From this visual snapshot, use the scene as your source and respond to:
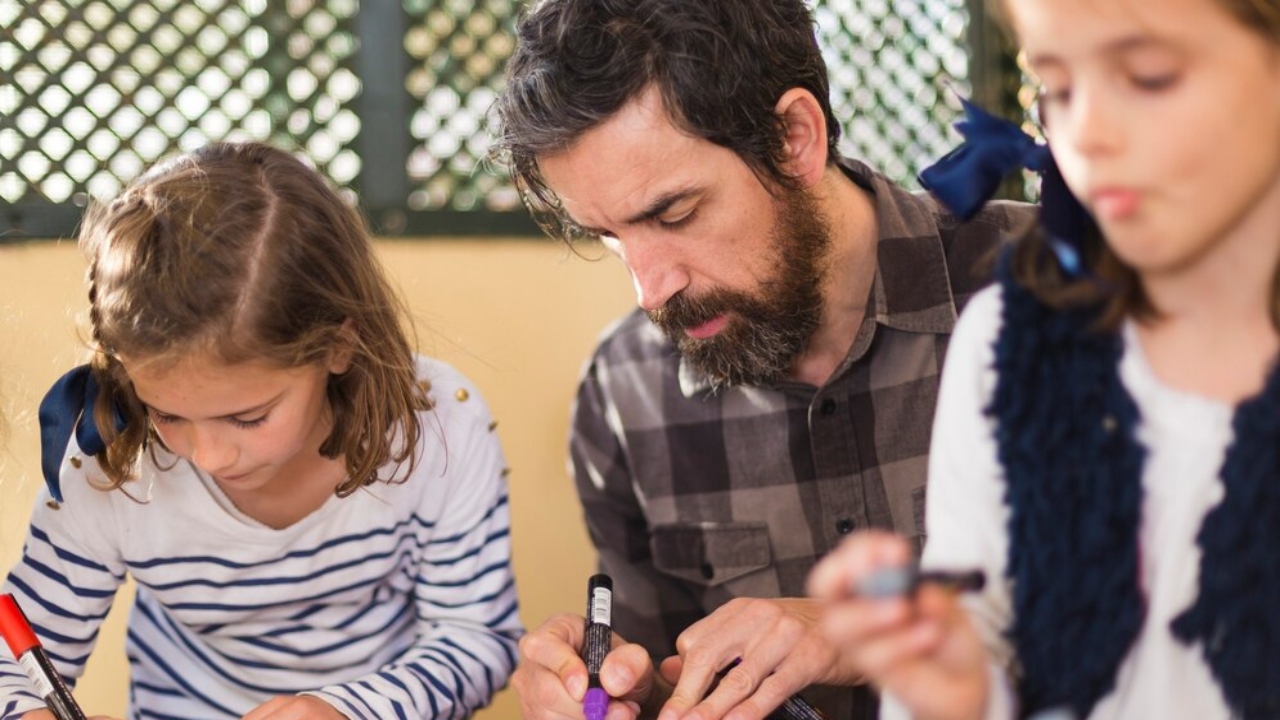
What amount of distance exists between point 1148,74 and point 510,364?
4.58ft

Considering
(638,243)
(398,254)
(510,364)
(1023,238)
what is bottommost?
(510,364)

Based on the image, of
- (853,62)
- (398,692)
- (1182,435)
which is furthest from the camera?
(853,62)

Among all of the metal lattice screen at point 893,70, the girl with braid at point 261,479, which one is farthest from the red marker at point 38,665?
the metal lattice screen at point 893,70

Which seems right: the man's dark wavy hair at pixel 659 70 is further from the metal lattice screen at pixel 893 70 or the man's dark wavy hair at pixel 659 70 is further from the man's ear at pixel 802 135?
the metal lattice screen at pixel 893 70

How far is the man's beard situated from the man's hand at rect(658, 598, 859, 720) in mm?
265

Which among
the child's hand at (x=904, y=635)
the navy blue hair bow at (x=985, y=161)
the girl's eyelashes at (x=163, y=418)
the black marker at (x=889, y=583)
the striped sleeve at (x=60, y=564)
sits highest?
the navy blue hair bow at (x=985, y=161)

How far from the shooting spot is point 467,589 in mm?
1217

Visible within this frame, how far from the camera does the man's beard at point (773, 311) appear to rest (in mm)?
1212

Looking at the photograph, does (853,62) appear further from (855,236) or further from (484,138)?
(855,236)

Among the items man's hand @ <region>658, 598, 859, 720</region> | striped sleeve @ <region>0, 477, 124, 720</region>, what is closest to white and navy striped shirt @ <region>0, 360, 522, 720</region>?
striped sleeve @ <region>0, 477, 124, 720</region>

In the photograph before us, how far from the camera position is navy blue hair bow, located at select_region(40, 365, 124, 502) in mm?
1049

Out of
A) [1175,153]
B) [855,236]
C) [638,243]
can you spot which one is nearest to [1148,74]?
[1175,153]

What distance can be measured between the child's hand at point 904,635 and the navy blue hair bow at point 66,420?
0.72 metres

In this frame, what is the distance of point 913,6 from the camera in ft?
7.22
